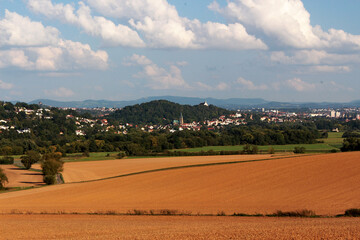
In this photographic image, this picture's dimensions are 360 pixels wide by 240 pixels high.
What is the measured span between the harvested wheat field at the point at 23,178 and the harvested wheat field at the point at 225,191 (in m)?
8.46

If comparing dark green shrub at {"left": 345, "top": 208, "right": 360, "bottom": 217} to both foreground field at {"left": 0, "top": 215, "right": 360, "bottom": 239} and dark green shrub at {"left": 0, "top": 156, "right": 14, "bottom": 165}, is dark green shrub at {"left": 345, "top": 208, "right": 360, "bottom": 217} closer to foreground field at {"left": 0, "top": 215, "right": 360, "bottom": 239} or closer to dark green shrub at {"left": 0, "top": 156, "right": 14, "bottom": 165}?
foreground field at {"left": 0, "top": 215, "right": 360, "bottom": 239}

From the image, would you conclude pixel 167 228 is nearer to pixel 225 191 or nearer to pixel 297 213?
pixel 297 213

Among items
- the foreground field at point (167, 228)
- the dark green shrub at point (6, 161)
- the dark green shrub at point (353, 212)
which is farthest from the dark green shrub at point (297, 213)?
the dark green shrub at point (6, 161)

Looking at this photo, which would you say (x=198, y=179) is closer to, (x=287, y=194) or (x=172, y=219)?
(x=287, y=194)

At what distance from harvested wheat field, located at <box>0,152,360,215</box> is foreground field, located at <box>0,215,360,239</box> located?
2.56m

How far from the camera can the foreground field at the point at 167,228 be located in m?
14.5

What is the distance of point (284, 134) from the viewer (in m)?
89.0

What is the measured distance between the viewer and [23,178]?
4662 centimetres

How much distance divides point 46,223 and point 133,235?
6488mm

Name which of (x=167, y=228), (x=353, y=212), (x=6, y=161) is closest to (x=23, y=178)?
(x=6, y=161)

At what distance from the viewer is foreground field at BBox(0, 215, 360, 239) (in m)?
14.5

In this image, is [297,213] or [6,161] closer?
[297,213]

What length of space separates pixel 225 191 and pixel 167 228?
13.1 meters

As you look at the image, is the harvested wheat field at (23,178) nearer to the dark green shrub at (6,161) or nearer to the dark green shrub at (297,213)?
the dark green shrub at (6,161)
